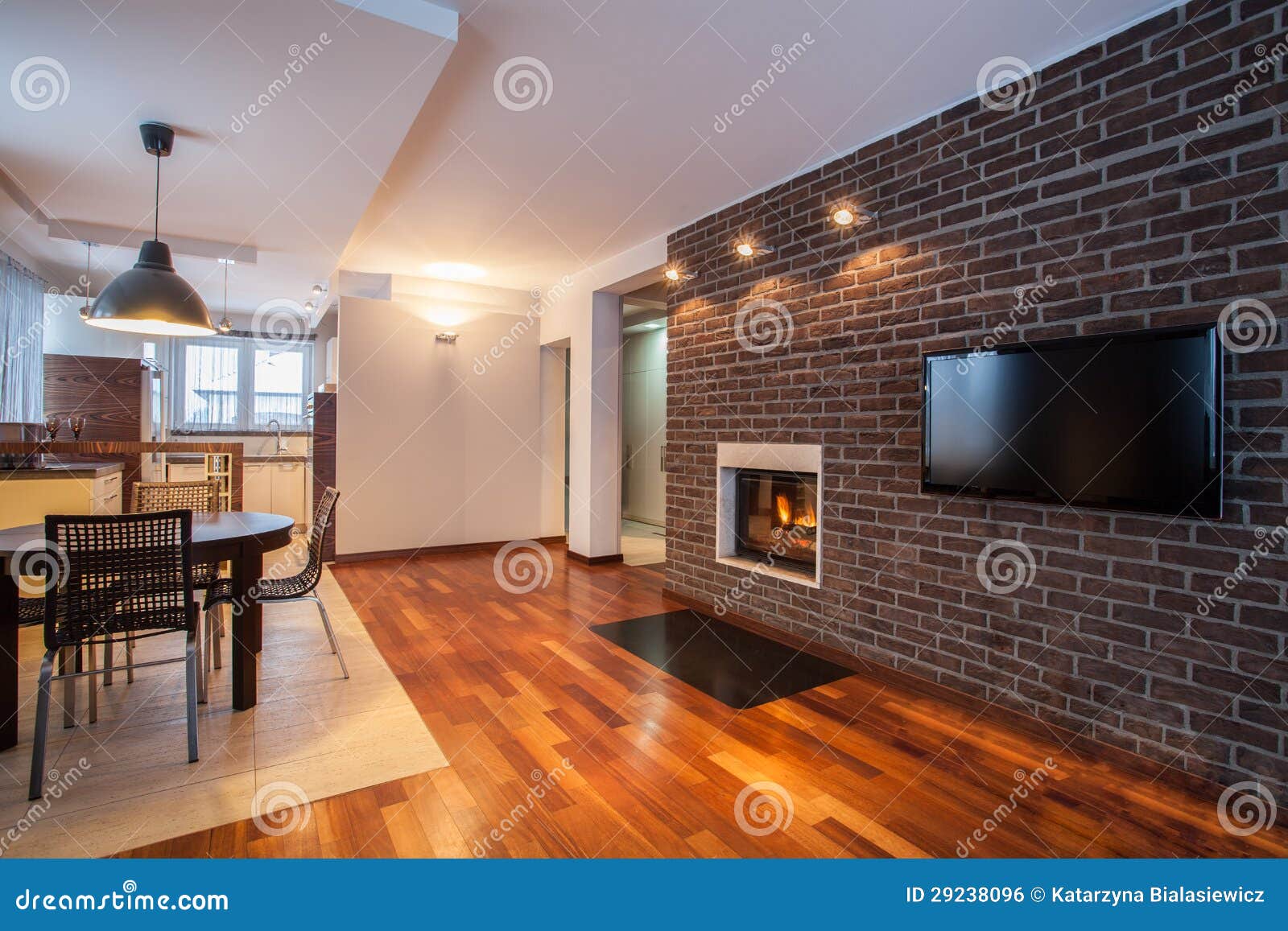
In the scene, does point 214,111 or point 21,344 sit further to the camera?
point 21,344

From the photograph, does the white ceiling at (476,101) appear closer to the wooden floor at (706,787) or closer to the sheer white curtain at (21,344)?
the sheer white curtain at (21,344)

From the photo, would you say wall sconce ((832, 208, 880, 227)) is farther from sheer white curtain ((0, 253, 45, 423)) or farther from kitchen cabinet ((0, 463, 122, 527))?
sheer white curtain ((0, 253, 45, 423))

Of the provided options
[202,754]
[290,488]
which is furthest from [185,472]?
[202,754]

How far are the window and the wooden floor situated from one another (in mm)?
6112

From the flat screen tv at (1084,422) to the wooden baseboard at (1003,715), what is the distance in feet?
2.83

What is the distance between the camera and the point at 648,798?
205cm

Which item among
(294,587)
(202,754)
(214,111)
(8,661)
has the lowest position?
(202,754)

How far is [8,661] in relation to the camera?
240 centimetres

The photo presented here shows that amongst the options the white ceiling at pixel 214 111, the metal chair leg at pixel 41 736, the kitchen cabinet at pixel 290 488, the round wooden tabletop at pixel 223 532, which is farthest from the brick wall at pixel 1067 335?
the kitchen cabinet at pixel 290 488

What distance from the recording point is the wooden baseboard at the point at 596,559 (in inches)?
231

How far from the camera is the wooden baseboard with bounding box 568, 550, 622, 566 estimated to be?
5867 mm

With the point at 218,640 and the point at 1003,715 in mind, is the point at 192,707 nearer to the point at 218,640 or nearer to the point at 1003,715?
the point at 218,640

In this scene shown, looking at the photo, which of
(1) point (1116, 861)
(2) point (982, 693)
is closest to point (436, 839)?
(1) point (1116, 861)

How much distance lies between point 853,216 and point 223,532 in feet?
10.7
